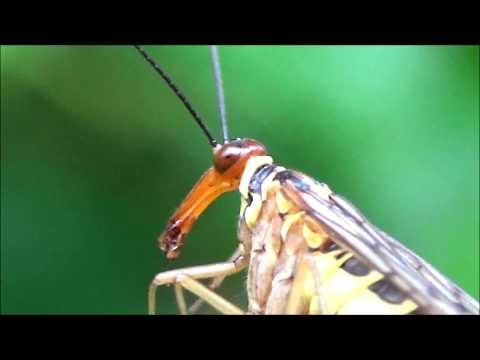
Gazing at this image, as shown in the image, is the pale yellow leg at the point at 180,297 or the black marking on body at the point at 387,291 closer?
the black marking on body at the point at 387,291

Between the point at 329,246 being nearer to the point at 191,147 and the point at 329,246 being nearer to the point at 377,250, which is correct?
the point at 377,250

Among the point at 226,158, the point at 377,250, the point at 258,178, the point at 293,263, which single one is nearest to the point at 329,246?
the point at 293,263

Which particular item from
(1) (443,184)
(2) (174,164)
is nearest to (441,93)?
(1) (443,184)

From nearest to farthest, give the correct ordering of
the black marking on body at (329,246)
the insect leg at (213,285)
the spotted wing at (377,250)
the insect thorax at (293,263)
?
the spotted wing at (377,250) → the insect thorax at (293,263) → the black marking on body at (329,246) → the insect leg at (213,285)

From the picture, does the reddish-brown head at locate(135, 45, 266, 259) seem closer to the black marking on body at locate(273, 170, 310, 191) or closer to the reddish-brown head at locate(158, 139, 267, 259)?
the reddish-brown head at locate(158, 139, 267, 259)

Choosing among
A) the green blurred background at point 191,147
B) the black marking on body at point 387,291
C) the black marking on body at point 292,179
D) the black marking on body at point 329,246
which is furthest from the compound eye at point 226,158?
the green blurred background at point 191,147

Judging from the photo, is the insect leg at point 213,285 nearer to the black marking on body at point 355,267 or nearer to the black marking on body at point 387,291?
the black marking on body at point 355,267

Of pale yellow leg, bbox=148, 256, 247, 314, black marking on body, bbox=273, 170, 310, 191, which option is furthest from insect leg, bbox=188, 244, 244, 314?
black marking on body, bbox=273, 170, 310, 191
